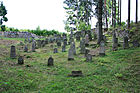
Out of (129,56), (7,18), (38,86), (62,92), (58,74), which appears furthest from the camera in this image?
(7,18)

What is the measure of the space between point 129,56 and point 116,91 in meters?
5.34

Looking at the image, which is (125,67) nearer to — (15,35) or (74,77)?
(74,77)

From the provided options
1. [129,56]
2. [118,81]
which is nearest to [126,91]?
[118,81]

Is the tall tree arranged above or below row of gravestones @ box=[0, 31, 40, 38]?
above

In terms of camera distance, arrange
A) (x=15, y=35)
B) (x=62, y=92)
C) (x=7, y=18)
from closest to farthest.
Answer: (x=62, y=92) < (x=15, y=35) < (x=7, y=18)

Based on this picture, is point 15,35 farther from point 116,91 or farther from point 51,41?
point 116,91

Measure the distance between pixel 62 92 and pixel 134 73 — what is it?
373 cm

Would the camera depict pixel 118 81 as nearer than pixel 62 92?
No

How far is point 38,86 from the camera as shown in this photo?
5.44 m

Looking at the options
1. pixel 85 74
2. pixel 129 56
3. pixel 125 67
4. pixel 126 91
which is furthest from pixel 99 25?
pixel 126 91

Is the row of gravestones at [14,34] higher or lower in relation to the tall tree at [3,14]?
lower

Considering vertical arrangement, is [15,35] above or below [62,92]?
above

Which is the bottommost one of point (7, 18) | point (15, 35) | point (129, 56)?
point (129, 56)

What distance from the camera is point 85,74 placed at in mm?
6887
